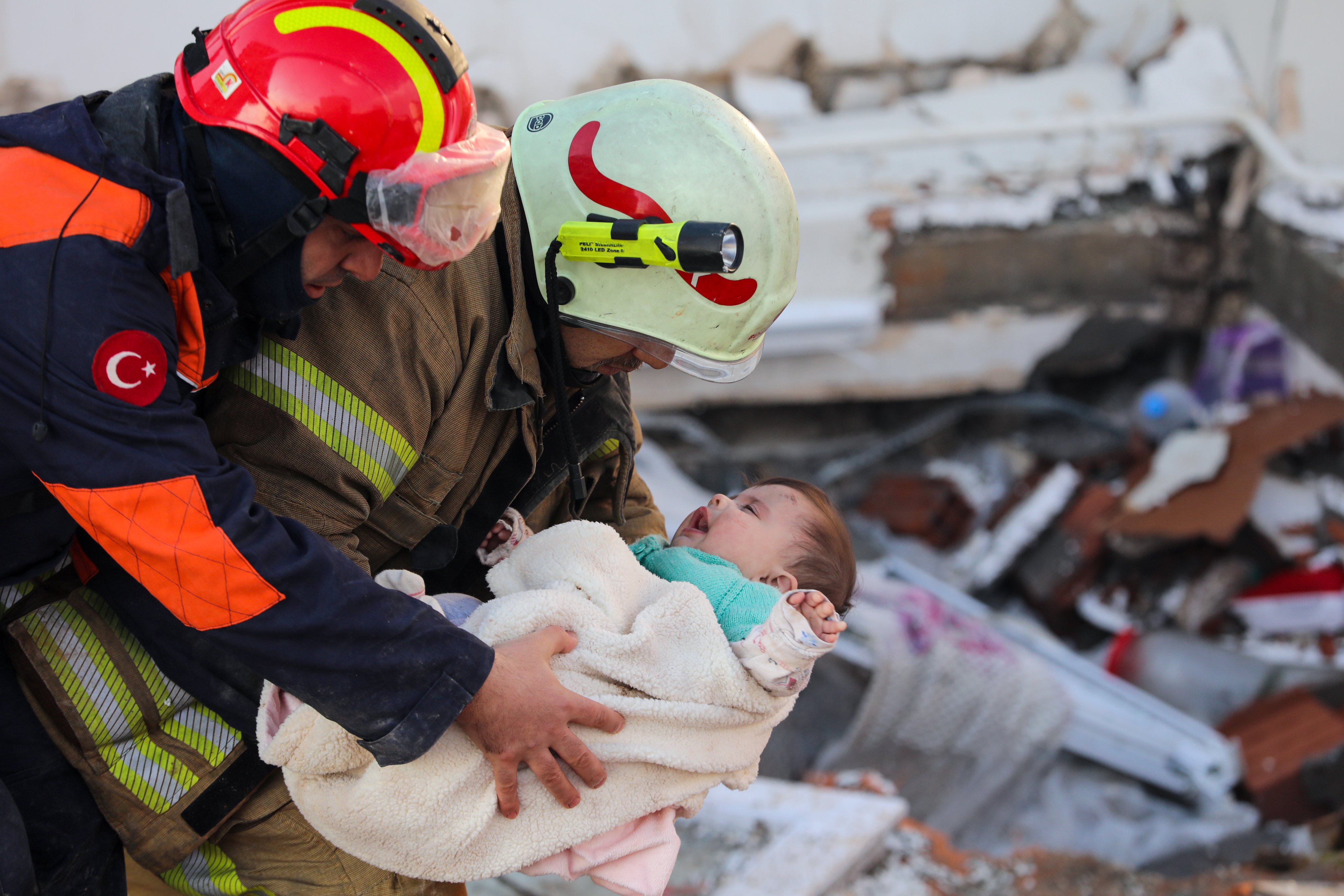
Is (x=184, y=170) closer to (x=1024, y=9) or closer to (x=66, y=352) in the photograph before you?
(x=66, y=352)

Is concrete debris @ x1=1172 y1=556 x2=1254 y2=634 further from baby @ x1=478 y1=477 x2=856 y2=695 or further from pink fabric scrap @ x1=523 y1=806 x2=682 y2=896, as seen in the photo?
pink fabric scrap @ x1=523 y1=806 x2=682 y2=896

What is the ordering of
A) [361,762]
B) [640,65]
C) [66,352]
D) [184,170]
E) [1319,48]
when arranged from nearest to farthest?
[66,352] < [184,170] < [361,762] < [1319,48] < [640,65]

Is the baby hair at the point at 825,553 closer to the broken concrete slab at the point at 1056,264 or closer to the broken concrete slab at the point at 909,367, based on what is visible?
the broken concrete slab at the point at 909,367

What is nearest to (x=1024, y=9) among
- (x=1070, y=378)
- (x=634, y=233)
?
(x=1070, y=378)

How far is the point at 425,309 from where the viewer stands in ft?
5.78

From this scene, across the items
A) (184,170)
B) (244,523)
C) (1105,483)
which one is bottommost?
(1105,483)

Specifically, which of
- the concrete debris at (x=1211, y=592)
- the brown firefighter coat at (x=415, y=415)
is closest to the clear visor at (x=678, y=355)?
the brown firefighter coat at (x=415, y=415)

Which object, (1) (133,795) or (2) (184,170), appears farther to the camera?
(1) (133,795)

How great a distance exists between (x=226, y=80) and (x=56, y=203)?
273mm

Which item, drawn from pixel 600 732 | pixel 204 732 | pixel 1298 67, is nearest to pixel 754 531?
pixel 600 732

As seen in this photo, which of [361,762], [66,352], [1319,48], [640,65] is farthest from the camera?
[640,65]

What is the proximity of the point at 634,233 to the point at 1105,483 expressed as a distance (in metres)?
4.30

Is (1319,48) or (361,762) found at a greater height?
(361,762)

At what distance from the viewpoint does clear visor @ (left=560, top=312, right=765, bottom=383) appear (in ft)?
6.54
